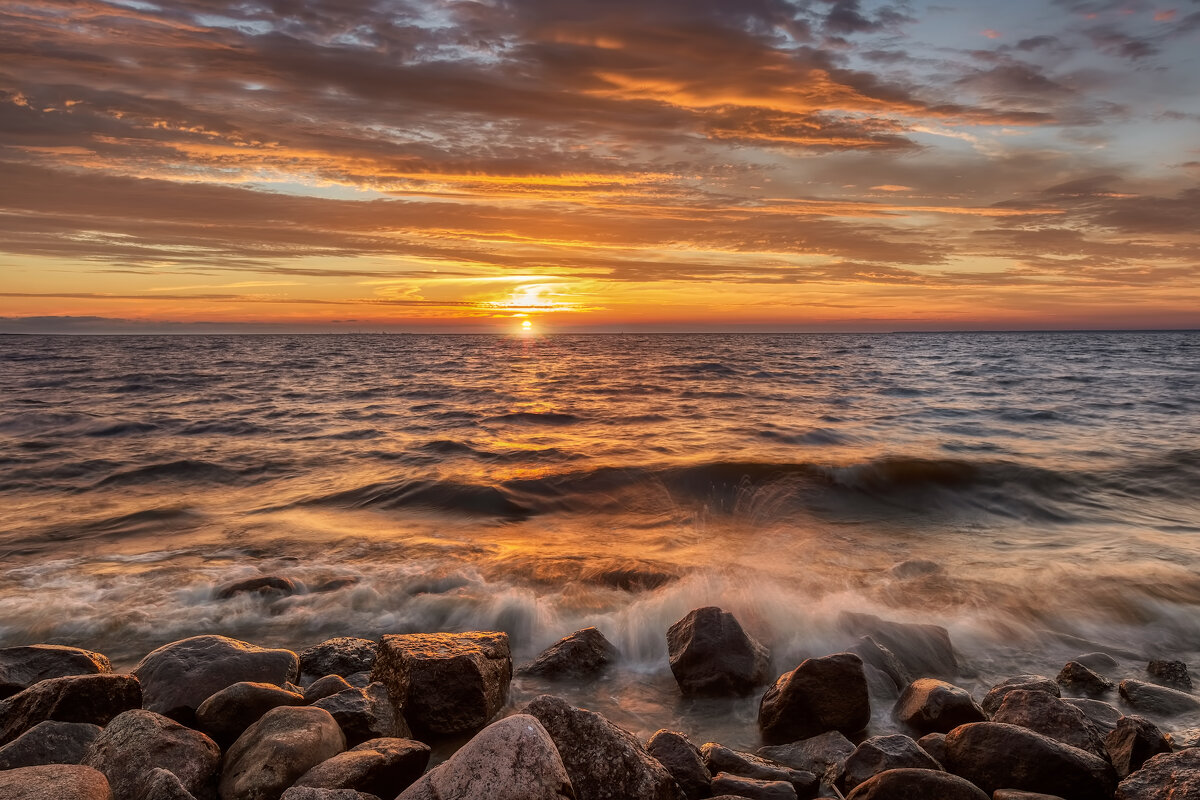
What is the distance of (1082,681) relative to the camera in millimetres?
5719

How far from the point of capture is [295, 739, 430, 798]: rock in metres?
3.59

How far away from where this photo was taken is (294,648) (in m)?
6.68

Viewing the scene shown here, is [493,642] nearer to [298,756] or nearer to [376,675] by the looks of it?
[376,675]

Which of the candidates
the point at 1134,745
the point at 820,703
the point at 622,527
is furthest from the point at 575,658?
the point at 622,527

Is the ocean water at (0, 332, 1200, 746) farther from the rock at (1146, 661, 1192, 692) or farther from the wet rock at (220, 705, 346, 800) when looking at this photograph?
the wet rock at (220, 705, 346, 800)

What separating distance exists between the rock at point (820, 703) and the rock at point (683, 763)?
1034 millimetres


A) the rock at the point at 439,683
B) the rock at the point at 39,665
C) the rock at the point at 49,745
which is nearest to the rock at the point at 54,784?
the rock at the point at 49,745

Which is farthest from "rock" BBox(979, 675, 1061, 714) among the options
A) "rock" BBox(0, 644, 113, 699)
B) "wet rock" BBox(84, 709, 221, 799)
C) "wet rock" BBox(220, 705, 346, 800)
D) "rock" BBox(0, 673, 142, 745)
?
"rock" BBox(0, 644, 113, 699)

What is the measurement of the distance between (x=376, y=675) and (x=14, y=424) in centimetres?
2158

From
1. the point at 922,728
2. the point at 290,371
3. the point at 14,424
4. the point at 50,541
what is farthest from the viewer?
the point at 290,371

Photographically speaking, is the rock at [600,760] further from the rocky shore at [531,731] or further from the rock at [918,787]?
the rock at [918,787]

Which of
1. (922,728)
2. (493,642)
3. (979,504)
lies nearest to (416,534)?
(493,642)

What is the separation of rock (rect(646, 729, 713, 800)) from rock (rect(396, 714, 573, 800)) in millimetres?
1018

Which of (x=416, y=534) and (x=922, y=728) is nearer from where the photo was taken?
(x=922, y=728)
